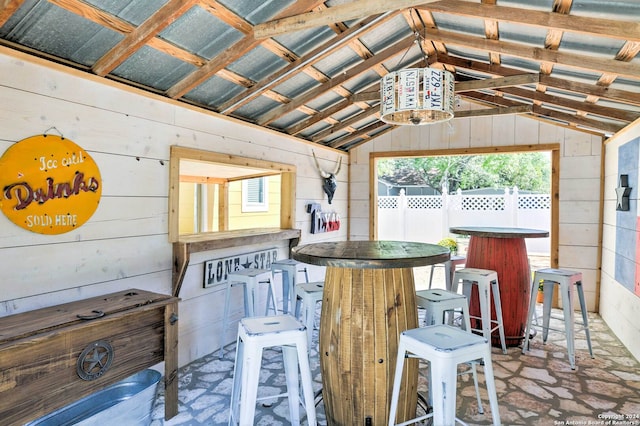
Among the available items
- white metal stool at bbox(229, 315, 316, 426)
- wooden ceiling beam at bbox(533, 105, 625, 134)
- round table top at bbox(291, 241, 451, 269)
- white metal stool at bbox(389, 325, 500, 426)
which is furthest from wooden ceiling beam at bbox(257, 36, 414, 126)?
white metal stool at bbox(389, 325, 500, 426)

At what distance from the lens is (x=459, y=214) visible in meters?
9.60

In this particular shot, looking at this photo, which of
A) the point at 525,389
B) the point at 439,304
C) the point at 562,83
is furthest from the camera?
the point at 562,83

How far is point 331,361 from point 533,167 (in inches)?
497

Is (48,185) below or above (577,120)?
below

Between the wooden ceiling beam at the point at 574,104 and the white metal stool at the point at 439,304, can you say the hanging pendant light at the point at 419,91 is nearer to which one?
the white metal stool at the point at 439,304

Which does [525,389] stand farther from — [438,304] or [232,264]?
[232,264]

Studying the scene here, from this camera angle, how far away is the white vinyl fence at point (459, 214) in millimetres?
9273

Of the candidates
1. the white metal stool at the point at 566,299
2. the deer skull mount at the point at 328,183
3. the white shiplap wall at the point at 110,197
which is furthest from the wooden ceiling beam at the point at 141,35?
the white metal stool at the point at 566,299

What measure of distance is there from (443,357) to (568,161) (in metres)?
4.26

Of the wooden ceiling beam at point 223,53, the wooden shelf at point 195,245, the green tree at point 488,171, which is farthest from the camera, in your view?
the green tree at point 488,171

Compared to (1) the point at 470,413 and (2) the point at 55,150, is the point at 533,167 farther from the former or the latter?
(2) the point at 55,150

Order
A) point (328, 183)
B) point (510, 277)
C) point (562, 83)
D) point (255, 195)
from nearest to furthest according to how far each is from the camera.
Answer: point (562, 83)
point (510, 277)
point (328, 183)
point (255, 195)

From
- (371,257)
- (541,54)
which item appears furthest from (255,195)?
(371,257)

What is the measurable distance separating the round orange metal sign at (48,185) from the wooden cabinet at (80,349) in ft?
1.57
